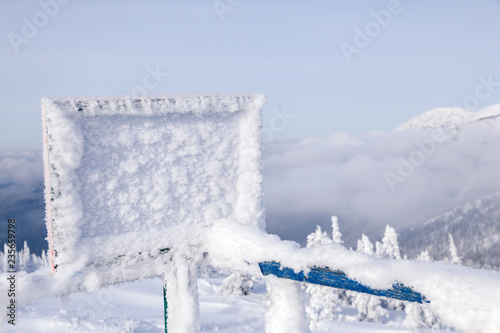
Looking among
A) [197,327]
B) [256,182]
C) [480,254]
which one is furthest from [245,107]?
[480,254]

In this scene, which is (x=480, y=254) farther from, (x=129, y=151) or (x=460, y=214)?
(x=129, y=151)

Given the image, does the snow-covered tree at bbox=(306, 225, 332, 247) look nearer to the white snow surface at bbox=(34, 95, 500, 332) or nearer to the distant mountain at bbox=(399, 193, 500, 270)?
the white snow surface at bbox=(34, 95, 500, 332)

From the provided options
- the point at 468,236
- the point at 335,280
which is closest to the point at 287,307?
the point at 335,280

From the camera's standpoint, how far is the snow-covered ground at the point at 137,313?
5109 millimetres

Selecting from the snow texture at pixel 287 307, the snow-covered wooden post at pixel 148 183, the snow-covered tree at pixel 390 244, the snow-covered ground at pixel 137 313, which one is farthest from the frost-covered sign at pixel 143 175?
the snow-covered tree at pixel 390 244

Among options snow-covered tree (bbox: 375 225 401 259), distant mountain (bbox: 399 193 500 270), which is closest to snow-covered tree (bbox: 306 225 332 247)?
snow-covered tree (bbox: 375 225 401 259)

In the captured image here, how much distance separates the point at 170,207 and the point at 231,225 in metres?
0.49

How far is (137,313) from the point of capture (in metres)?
14.2

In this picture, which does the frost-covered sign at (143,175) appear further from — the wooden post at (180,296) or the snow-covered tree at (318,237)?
the snow-covered tree at (318,237)

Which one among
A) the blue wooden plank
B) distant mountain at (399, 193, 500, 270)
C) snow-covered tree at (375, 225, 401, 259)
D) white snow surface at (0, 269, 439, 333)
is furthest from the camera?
distant mountain at (399, 193, 500, 270)

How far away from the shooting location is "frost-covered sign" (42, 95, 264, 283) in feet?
8.68

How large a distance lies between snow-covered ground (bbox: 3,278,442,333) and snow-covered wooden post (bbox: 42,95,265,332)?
0.30 meters

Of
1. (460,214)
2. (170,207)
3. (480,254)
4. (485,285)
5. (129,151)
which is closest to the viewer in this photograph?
(485,285)

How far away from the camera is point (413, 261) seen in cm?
189
